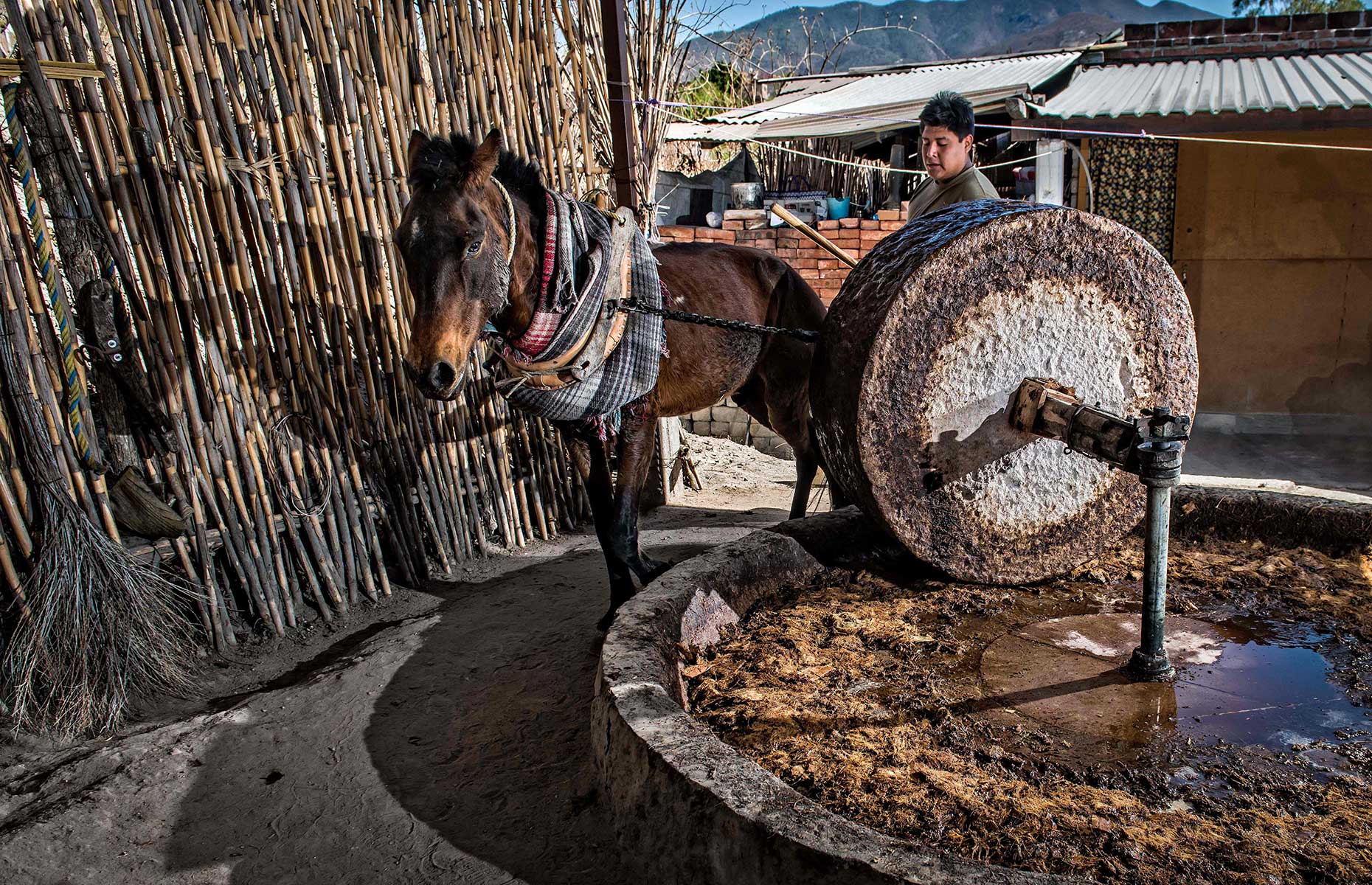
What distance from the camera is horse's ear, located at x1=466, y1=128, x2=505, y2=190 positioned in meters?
2.49

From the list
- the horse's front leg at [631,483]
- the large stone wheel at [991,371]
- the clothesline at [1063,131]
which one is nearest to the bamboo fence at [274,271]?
the horse's front leg at [631,483]

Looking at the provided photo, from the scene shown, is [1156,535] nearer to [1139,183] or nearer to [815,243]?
[815,243]

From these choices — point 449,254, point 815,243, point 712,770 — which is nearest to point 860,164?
point 815,243

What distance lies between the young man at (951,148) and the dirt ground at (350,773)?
2.37 m

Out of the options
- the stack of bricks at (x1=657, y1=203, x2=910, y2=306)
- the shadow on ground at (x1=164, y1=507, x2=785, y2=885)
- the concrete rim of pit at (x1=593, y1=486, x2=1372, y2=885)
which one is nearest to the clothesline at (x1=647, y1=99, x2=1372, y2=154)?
the stack of bricks at (x1=657, y1=203, x2=910, y2=306)

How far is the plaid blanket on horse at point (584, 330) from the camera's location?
108 inches

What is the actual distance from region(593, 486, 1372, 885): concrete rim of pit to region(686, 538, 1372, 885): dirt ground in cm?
12

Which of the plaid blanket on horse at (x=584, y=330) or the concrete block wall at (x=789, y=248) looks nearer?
the plaid blanket on horse at (x=584, y=330)

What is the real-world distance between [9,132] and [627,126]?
8.69 feet

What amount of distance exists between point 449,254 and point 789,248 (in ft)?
16.4

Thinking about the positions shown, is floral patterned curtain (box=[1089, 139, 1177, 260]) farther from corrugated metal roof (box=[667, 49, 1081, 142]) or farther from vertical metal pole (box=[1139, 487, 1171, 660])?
vertical metal pole (box=[1139, 487, 1171, 660])

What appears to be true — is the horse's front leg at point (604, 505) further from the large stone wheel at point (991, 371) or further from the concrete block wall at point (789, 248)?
the concrete block wall at point (789, 248)

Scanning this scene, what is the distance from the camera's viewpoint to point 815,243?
7.02 m

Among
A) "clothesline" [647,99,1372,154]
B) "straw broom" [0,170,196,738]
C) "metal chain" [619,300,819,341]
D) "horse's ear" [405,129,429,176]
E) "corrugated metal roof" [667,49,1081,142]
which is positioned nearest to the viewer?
"horse's ear" [405,129,429,176]
